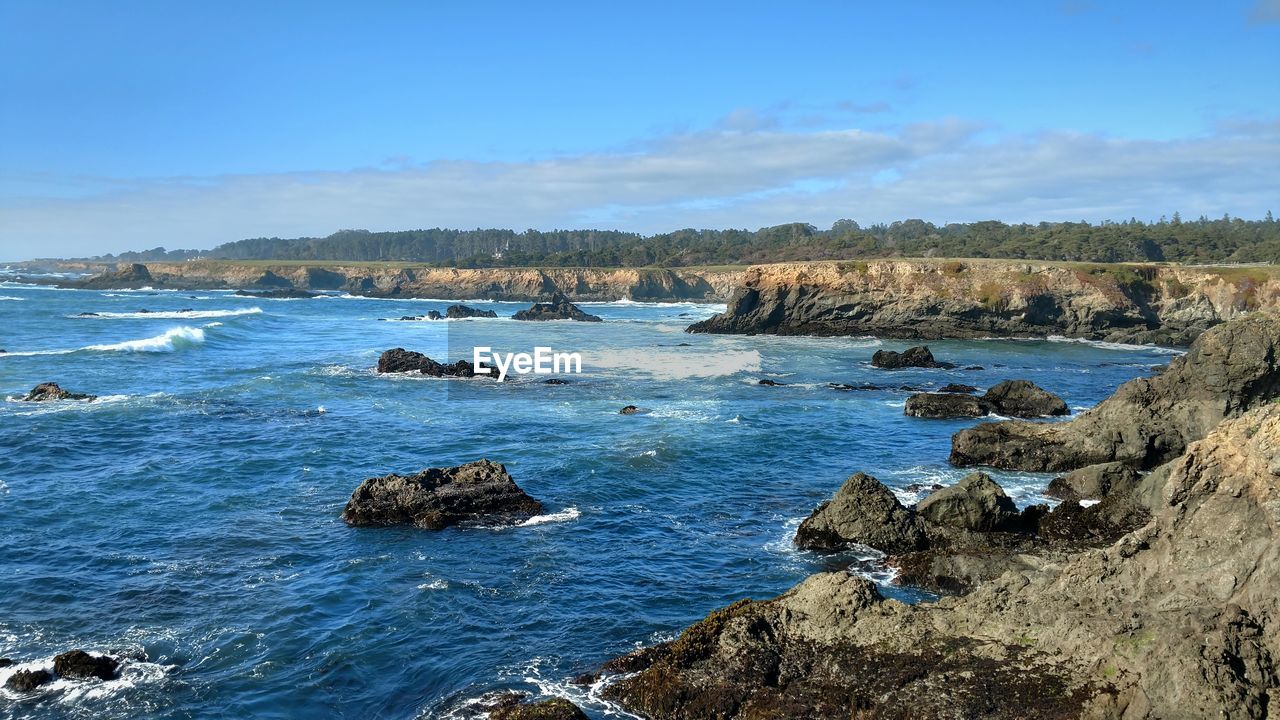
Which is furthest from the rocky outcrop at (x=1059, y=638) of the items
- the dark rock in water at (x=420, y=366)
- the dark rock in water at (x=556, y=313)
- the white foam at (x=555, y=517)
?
the dark rock in water at (x=556, y=313)

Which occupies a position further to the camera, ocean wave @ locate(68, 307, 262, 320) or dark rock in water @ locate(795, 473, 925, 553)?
ocean wave @ locate(68, 307, 262, 320)

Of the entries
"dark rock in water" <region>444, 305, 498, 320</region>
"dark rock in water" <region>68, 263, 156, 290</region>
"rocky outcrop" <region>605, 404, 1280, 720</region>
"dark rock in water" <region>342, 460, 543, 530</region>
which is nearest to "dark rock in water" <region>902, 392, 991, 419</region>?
"dark rock in water" <region>342, 460, 543, 530</region>

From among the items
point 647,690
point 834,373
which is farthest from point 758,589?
point 834,373

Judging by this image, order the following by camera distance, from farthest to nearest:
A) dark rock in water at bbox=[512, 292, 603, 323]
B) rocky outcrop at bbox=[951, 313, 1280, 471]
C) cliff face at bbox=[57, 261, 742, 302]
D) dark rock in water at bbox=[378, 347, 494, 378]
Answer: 1. cliff face at bbox=[57, 261, 742, 302]
2. dark rock in water at bbox=[512, 292, 603, 323]
3. dark rock in water at bbox=[378, 347, 494, 378]
4. rocky outcrop at bbox=[951, 313, 1280, 471]

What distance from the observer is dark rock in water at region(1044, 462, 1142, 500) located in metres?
22.7

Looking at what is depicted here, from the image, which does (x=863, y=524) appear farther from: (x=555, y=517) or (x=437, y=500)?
(x=437, y=500)

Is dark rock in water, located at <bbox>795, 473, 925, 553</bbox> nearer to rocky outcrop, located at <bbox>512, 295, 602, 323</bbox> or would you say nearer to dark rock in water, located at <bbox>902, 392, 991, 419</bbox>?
dark rock in water, located at <bbox>902, 392, 991, 419</bbox>

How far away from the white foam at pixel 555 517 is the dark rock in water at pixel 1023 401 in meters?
21.6

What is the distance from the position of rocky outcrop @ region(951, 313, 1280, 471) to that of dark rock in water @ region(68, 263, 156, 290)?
6092 inches

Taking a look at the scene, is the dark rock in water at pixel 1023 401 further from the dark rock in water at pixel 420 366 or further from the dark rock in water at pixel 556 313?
the dark rock in water at pixel 556 313

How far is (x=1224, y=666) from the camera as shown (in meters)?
9.58

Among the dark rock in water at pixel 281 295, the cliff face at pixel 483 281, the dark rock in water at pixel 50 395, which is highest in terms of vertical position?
the cliff face at pixel 483 281

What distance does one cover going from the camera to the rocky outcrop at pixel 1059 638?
989 cm

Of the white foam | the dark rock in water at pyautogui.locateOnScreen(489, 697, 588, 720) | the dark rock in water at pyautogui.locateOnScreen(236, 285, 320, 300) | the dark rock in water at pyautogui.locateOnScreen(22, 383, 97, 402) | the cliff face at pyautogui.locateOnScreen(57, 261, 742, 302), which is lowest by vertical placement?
the white foam
